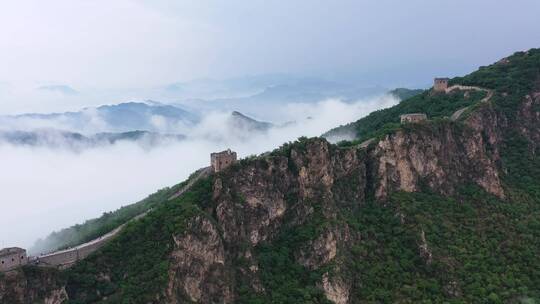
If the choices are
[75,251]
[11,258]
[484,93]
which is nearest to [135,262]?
[75,251]

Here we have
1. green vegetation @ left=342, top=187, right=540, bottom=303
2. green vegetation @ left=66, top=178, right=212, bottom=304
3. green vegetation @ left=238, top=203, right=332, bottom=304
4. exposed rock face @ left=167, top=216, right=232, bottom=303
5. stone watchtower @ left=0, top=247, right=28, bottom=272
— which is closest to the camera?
stone watchtower @ left=0, top=247, right=28, bottom=272

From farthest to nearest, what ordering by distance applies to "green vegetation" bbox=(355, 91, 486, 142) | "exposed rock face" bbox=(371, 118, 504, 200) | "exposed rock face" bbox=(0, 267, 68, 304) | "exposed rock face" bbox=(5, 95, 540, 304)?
1. "green vegetation" bbox=(355, 91, 486, 142)
2. "exposed rock face" bbox=(371, 118, 504, 200)
3. "exposed rock face" bbox=(5, 95, 540, 304)
4. "exposed rock face" bbox=(0, 267, 68, 304)

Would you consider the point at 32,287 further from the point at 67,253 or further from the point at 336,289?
the point at 336,289

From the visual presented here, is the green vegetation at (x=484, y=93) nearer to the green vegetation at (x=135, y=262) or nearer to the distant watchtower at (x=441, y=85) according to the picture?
the distant watchtower at (x=441, y=85)

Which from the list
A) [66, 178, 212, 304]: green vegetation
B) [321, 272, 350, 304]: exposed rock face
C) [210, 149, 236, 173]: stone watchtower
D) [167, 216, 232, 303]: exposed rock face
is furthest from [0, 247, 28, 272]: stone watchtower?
[321, 272, 350, 304]: exposed rock face

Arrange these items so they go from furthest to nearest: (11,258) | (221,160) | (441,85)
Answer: (441,85) < (221,160) < (11,258)

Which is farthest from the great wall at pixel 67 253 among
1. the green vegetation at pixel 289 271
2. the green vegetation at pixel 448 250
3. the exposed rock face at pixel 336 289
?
the green vegetation at pixel 448 250

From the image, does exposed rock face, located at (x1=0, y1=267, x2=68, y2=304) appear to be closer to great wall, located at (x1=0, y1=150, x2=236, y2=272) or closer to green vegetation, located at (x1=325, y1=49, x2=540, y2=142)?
great wall, located at (x1=0, y1=150, x2=236, y2=272)
